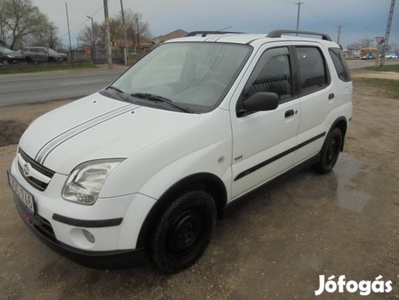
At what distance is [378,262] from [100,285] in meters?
2.33

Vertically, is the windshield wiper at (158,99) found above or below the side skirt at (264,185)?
above

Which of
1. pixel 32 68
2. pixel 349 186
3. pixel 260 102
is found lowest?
pixel 349 186

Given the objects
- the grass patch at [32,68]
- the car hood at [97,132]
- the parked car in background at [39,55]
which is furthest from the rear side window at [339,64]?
the parked car in background at [39,55]

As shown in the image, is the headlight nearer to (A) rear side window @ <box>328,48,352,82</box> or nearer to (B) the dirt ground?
(B) the dirt ground

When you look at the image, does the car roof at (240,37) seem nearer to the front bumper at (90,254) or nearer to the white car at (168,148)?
the white car at (168,148)

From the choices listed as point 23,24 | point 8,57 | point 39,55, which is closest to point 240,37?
point 8,57

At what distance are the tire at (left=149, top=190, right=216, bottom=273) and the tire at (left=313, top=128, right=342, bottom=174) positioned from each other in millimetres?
2307

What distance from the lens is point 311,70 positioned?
152 inches

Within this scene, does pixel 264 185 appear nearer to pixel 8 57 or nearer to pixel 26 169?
pixel 26 169

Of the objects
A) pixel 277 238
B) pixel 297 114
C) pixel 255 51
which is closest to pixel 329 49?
pixel 297 114

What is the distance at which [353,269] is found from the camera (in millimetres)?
2738

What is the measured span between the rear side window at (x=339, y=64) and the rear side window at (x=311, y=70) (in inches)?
13.1

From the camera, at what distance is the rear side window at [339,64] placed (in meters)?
4.35

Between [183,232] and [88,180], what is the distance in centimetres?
87
